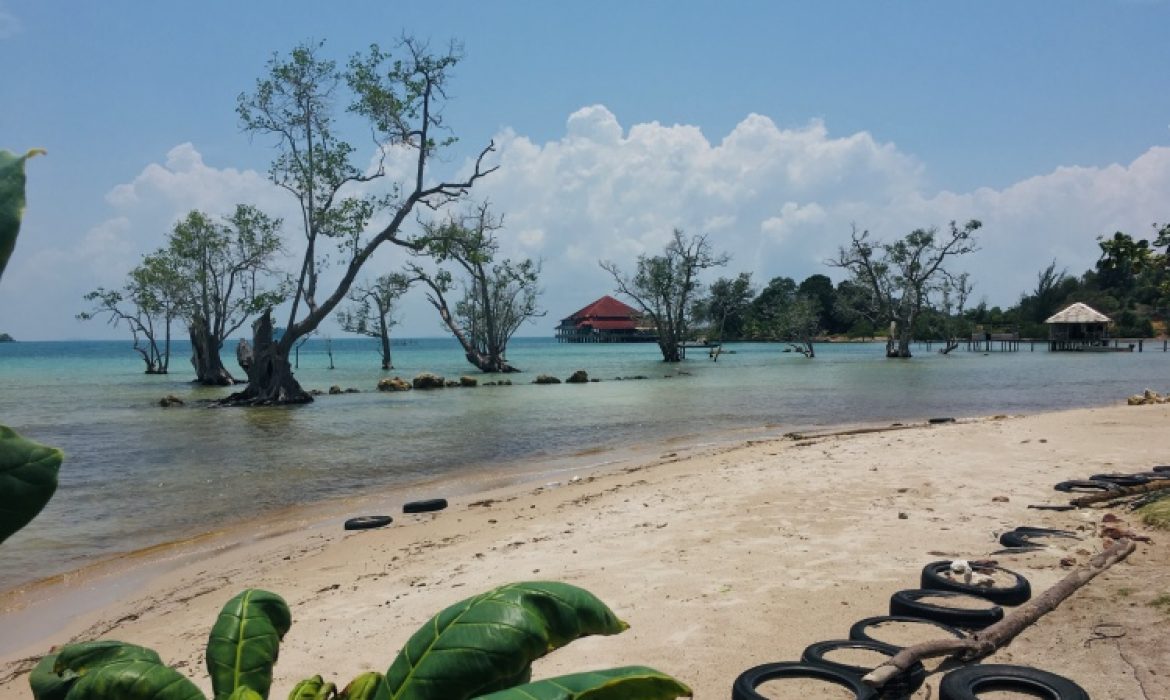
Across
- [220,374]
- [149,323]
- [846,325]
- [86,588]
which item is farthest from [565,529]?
[846,325]

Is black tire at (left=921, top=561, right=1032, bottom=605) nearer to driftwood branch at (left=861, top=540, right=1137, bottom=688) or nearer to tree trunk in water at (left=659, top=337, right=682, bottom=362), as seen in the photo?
driftwood branch at (left=861, top=540, right=1137, bottom=688)

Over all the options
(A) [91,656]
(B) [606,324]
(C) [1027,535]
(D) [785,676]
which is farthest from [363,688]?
(B) [606,324]

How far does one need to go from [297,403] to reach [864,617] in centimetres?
2813

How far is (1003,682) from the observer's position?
337cm

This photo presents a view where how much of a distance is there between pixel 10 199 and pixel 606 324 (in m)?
123

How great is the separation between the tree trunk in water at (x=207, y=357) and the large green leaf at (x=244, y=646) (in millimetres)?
43175

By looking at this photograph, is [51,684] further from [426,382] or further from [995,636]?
[426,382]

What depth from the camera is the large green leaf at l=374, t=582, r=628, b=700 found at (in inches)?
48.2

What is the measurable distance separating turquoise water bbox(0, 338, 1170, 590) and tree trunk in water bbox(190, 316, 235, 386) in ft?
7.87

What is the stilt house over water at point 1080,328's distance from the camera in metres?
64.5

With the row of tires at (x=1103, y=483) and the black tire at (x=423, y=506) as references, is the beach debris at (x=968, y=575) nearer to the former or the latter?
the row of tires at (x=1103, y=483)

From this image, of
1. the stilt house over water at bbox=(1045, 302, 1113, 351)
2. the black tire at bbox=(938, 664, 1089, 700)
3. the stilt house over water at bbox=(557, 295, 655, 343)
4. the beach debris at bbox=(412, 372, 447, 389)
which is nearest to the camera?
the black tire at bbox=(938, 664, 1089, 700)

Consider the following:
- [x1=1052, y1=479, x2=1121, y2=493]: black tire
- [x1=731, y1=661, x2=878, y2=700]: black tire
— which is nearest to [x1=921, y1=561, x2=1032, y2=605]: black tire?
[x1=731, y1=661, x2=878, y2=700]: black tire

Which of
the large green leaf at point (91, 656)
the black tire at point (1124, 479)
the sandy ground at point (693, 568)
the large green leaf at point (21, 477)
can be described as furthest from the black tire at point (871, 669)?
the black tire at point (1124, 479)
